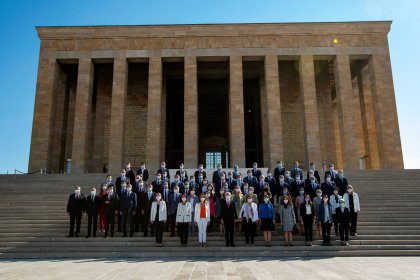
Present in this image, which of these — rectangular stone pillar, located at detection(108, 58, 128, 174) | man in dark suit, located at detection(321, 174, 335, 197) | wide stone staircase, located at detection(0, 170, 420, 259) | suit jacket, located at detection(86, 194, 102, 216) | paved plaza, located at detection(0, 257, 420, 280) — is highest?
rectangular stone pillar, located at detection(108, 58, 128, 174)

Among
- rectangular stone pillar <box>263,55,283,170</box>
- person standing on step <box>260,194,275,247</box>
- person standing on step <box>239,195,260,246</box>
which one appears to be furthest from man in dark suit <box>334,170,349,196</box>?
rectangular stone pillar <box>263,55,283,170</box>

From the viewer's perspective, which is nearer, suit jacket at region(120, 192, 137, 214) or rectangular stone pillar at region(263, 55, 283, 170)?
suit jacket at region(120, 192, 137, 214)

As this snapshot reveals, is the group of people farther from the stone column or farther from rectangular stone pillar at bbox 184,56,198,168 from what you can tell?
the stone column

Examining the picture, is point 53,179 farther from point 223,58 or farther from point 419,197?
point 419,197

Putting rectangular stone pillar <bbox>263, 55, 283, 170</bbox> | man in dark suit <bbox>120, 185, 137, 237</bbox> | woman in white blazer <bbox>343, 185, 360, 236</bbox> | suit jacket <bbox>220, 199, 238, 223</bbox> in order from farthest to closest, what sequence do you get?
rectangular stone pillar <bbox>263, 55, 283, 170</bbox>
man in dark suit <bbox>120, 185, 137, 237</bbox>
woman in white blazer <bbox>343, 185, 360, 236</bbox>
suit jacket <bbox>220, 199, 238, 223</bbox>

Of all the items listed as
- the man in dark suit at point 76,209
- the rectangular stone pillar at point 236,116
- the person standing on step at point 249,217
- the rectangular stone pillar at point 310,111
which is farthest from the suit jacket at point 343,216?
the rectangular stone pillar at point 310,111

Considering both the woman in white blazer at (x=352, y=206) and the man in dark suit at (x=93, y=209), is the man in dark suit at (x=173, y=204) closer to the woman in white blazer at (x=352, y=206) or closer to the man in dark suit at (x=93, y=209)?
the man in dark suit at (x=93, y=209)

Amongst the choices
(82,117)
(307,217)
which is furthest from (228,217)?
(82,117)

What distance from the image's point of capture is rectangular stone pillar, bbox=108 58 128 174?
74.0ft

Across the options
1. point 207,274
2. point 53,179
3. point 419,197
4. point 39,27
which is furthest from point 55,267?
point 39,27

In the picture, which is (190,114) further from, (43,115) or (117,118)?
(43,115)

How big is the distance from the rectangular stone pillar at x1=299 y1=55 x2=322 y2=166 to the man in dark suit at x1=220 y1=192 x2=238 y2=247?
44.1ft

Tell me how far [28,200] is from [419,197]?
51.0 ft

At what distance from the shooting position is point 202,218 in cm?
989
